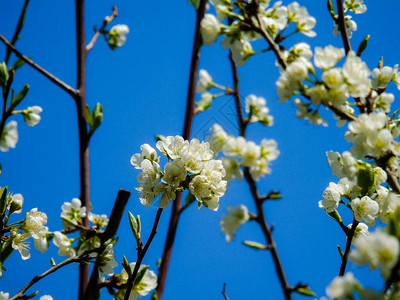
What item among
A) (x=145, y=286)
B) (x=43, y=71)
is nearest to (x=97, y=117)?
(x=43, y=71)

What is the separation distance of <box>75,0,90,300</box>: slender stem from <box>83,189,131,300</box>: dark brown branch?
0.97 feet

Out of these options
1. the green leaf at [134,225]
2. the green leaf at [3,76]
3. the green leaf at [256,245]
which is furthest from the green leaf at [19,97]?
the green leaf at [256,245]

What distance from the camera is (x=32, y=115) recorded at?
212cm

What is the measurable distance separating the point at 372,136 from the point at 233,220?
0.60 m

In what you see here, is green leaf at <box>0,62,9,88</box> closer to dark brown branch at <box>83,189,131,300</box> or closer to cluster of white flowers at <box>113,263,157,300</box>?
dark brown branch at <box>83,189,131,300</box>

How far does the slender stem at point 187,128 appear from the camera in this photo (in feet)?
5.87

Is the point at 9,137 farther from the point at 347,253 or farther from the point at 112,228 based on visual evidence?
the point at 347,253

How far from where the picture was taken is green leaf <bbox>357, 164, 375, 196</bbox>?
1249 mm

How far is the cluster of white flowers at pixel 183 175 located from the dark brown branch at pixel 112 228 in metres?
0.30

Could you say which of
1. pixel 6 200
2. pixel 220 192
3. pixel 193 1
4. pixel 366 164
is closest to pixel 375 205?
pixel 366 164

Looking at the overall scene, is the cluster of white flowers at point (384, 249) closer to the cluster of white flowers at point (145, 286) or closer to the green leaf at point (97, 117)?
the cluster of white flowers at point (145, 286)

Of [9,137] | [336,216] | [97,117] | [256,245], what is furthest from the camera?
[97,117]

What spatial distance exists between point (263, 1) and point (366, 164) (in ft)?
2.37

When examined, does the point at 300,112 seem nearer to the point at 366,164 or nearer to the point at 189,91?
the point at 366,164
